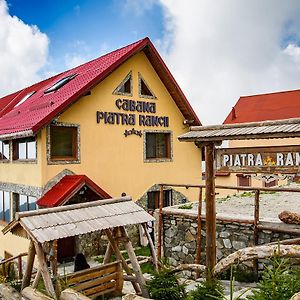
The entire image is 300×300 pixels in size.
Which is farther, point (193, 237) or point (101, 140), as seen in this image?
point (101, 140)

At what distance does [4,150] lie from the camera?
1883 centimetres

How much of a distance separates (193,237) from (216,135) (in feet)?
18.0

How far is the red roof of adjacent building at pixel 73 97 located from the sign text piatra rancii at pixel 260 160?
887 centimetres

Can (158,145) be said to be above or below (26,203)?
above

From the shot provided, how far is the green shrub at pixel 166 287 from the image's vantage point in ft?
27.4

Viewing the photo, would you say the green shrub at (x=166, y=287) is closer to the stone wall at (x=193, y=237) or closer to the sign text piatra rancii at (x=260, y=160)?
the sign text piatra rancii at (x=260, y=160)

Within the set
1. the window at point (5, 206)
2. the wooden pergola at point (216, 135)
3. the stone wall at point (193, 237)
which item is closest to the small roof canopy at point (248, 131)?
the wooden pergola at point (216, 135)

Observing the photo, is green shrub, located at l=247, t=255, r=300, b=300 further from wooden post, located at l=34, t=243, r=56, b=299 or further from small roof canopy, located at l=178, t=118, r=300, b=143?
wooden post, located at l=34, t=243, r=56, b=299

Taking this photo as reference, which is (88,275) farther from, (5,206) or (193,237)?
(5,206)

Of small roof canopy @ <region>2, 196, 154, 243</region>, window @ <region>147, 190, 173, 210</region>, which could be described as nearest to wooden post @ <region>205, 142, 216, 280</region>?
small roof canopy @ <region>2, 196, 154, 243</region>

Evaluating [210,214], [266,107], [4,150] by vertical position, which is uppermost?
[266,107]

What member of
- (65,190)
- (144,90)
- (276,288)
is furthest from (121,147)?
(276,288)

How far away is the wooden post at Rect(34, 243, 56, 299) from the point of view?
845cm

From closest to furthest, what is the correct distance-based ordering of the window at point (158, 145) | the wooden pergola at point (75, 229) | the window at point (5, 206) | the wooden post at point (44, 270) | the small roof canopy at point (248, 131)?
the small roof canopy at point (248, 131), the wooden post at point (44, 270), the wooden pergola at point (75, 229), the window at point (5, 206), the window at point (158, 145)
